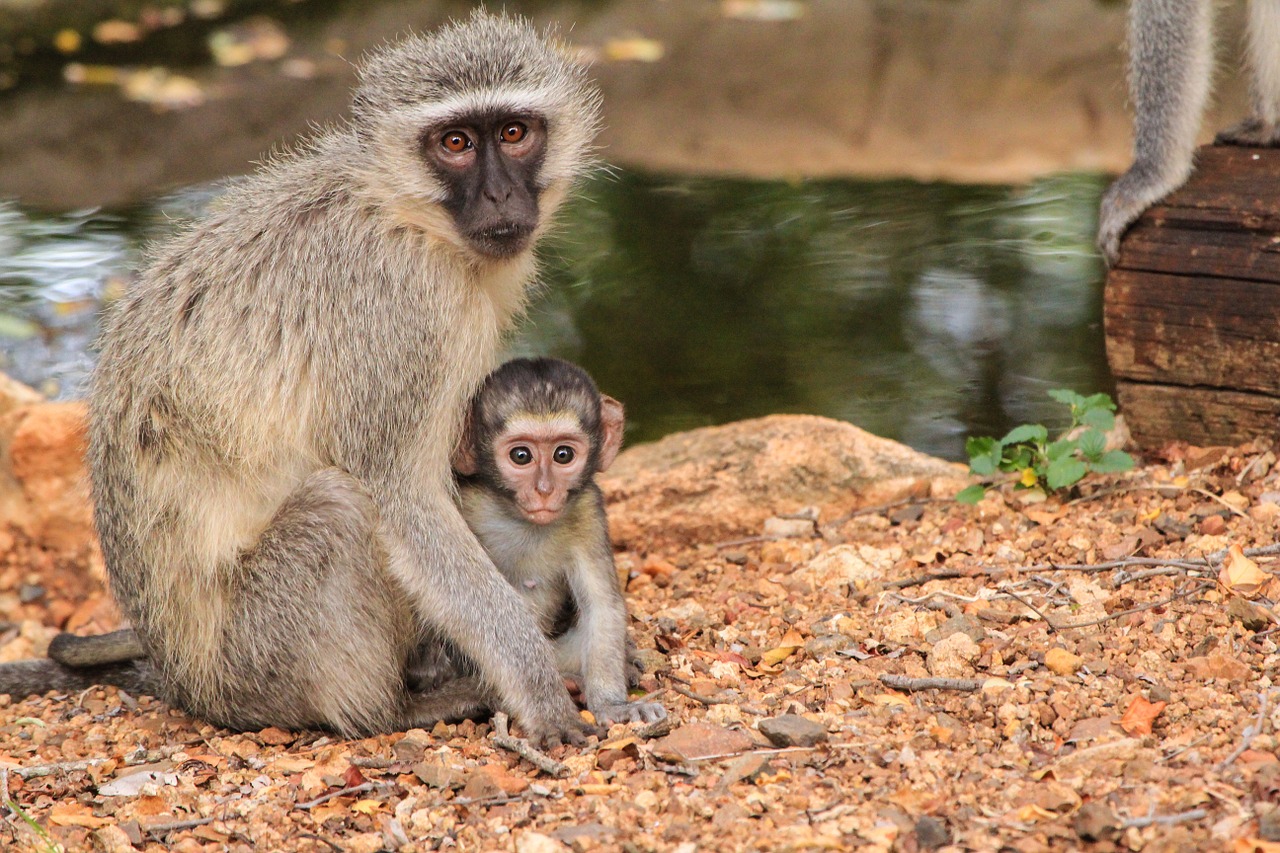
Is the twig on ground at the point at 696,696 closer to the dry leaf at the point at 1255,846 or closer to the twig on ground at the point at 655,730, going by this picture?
the twig on ground at the point at 655,730

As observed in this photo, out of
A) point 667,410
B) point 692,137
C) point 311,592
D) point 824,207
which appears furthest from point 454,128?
point 692,137

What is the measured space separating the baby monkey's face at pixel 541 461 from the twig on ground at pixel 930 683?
1159 millimetres

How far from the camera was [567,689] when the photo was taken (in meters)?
4.48

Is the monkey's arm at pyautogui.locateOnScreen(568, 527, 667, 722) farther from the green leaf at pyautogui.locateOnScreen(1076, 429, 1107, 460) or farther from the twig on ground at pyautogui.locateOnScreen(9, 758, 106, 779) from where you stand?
the green leaf at pyautogui.locateOnScreen(1076, 429, 1107, 460)

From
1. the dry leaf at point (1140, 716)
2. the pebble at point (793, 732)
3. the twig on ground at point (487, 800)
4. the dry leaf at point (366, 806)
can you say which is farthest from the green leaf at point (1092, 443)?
the dry leaf at point (366, 806)

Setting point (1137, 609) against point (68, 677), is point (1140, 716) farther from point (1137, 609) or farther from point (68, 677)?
point (68, 677)

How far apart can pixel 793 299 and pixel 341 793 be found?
19.8 feet

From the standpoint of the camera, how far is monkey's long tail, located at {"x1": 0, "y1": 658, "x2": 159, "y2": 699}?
4.98 metres

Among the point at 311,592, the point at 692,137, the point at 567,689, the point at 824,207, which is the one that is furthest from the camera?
the point at 692,137

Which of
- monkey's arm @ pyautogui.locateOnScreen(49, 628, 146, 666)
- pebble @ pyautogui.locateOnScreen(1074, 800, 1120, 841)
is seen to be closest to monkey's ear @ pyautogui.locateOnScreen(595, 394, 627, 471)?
monkey's arm @ pyautogui.locateOnScreen(49, 628, 146, 666)

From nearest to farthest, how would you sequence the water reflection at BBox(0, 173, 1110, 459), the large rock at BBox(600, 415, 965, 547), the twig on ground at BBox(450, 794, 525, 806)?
the twig on ground at BBox(450, 794, 525, 806) < the large rock at BBox(600, 415, 965, 547) < the water reflection at BBox(0, 173, 1110, 459)

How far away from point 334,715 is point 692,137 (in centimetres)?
805

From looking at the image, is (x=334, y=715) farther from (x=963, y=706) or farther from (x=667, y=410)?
(x=667, y=410)

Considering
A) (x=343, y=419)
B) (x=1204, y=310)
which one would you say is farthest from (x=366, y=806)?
(x=1204, y=310)
